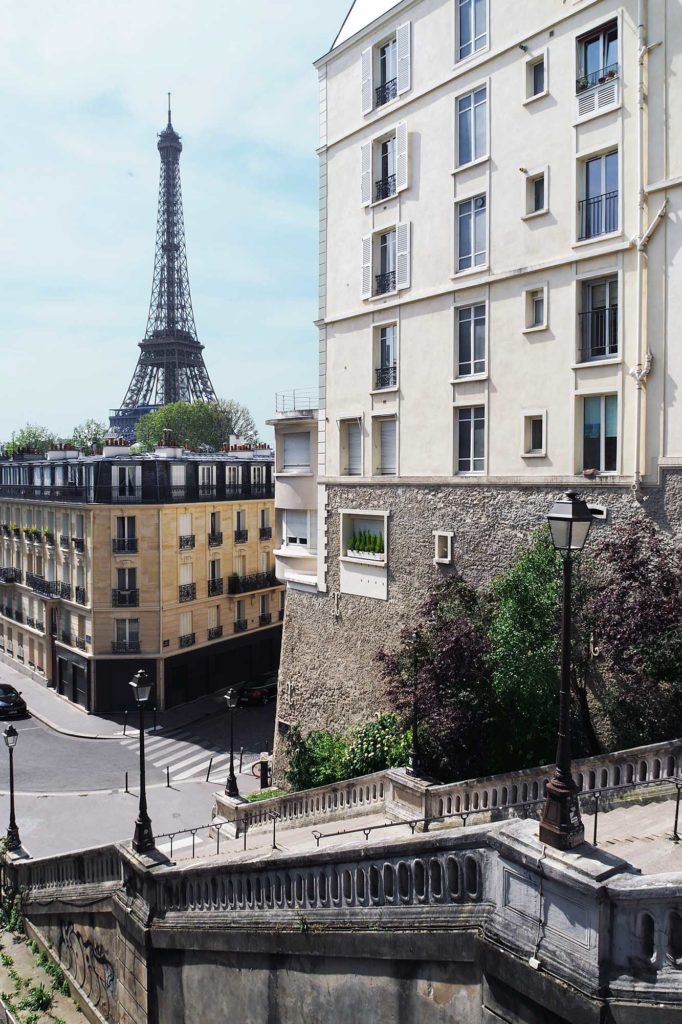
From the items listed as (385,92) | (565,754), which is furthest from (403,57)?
(565,754)

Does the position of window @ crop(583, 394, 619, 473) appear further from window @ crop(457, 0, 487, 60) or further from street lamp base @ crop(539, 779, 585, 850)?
street lamp base @ crop(539, 779, 585, 850)

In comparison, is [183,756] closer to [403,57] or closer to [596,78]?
[403,57]

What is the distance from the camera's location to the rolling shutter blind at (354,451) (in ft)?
76.1

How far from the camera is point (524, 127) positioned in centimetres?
1859

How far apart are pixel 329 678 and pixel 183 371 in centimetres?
9978

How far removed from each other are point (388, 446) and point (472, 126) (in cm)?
876

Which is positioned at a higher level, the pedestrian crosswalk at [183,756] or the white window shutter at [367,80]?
the white window shutter at [367,80]

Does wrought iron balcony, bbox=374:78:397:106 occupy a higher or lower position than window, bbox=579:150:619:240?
higher

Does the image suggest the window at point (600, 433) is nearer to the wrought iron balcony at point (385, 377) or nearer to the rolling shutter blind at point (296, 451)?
the wrought iron balcony at point (385, 377)

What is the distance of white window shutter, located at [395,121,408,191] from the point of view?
21469 mm

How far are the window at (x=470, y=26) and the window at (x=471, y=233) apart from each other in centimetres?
391

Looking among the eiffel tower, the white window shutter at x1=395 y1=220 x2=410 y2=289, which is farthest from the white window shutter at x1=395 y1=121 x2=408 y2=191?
the eiffel tower

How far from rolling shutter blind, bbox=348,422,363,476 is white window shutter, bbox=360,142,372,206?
671 centimetres

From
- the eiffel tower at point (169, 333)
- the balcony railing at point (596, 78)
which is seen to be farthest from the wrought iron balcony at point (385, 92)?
the eiffel tower at point (169, 333)
